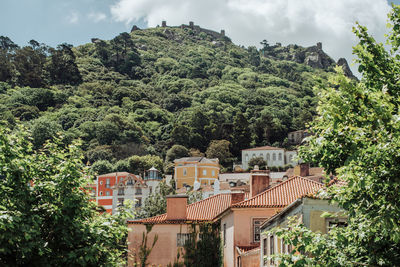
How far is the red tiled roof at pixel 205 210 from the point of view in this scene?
37.3m

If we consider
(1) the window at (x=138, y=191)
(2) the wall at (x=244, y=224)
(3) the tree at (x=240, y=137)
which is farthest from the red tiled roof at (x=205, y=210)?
(3) the tree at (x=240, y=137)

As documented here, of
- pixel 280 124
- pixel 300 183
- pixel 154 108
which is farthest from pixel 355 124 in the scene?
Answer: pixel 154 108

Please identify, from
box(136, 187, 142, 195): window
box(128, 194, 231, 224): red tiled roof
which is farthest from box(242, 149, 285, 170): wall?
box(128, 194, 231, 224): red tiled roof

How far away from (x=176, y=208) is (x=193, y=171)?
227 ft

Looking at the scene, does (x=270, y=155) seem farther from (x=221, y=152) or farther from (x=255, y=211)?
(x=255, y=211)

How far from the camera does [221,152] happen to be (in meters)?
126

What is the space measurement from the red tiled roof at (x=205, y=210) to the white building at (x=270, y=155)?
79.9 meters

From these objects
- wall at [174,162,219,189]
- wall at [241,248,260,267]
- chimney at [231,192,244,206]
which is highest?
wall at [174,162,219,189]

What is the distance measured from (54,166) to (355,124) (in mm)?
9549

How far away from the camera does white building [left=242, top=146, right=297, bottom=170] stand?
398 feet

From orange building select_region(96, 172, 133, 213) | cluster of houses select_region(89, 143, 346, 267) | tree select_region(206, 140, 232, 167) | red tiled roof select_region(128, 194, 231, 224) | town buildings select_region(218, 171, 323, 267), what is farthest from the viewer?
tree select_region(206, 140, 232, 167)

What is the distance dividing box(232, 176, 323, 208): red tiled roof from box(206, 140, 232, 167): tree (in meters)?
93.9

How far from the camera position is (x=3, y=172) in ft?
47.8

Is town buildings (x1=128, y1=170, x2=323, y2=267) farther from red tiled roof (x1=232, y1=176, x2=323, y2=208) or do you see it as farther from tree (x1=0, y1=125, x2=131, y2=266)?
tree (x1=0, y1=125, x2=131, y2=266)
